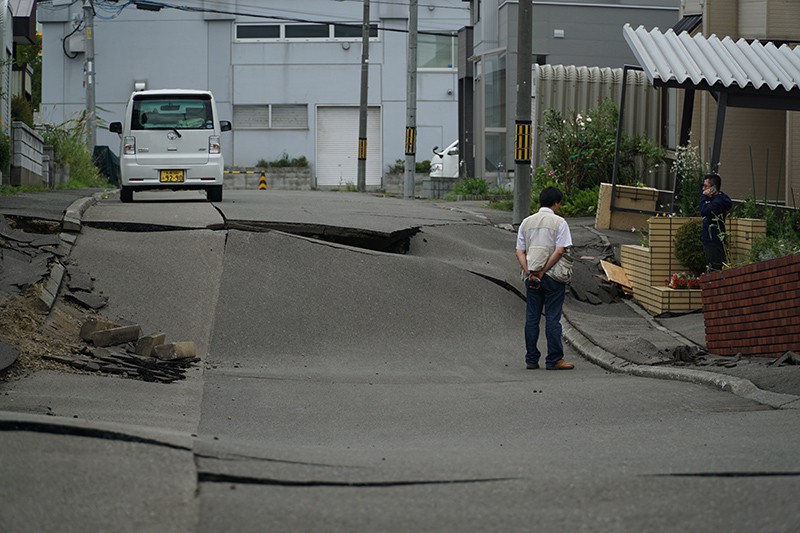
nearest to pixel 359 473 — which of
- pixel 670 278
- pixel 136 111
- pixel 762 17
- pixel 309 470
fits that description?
pixel 309 470

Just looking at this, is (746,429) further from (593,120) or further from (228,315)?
(593,120)

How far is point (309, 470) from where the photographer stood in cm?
546

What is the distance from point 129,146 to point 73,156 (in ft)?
34.2

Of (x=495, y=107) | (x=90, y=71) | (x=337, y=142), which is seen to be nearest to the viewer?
(x=495, y=107)

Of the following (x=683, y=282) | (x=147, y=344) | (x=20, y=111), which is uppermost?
(x=20, y=111)

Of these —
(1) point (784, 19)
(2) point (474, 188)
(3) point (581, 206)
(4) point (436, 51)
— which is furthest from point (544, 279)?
(4) point (436, 51)

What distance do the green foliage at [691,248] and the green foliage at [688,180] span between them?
769mm

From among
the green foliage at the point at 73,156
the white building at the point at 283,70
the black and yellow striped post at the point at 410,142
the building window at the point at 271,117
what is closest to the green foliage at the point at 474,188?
the black and yellow striped post at the point at 410,142

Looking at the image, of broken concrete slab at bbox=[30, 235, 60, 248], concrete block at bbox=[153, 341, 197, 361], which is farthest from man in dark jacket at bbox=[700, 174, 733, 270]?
broken concrete slab at bbox=[30, 235, 60, 248]

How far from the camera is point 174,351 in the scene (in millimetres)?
10273

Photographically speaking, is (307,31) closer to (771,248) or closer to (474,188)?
(474,188)

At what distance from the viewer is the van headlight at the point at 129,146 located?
21250 millimetres

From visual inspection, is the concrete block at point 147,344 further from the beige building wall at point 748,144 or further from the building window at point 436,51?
the building window at point 436,51

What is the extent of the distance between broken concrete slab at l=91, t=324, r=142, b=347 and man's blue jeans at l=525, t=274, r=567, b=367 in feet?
12.3
